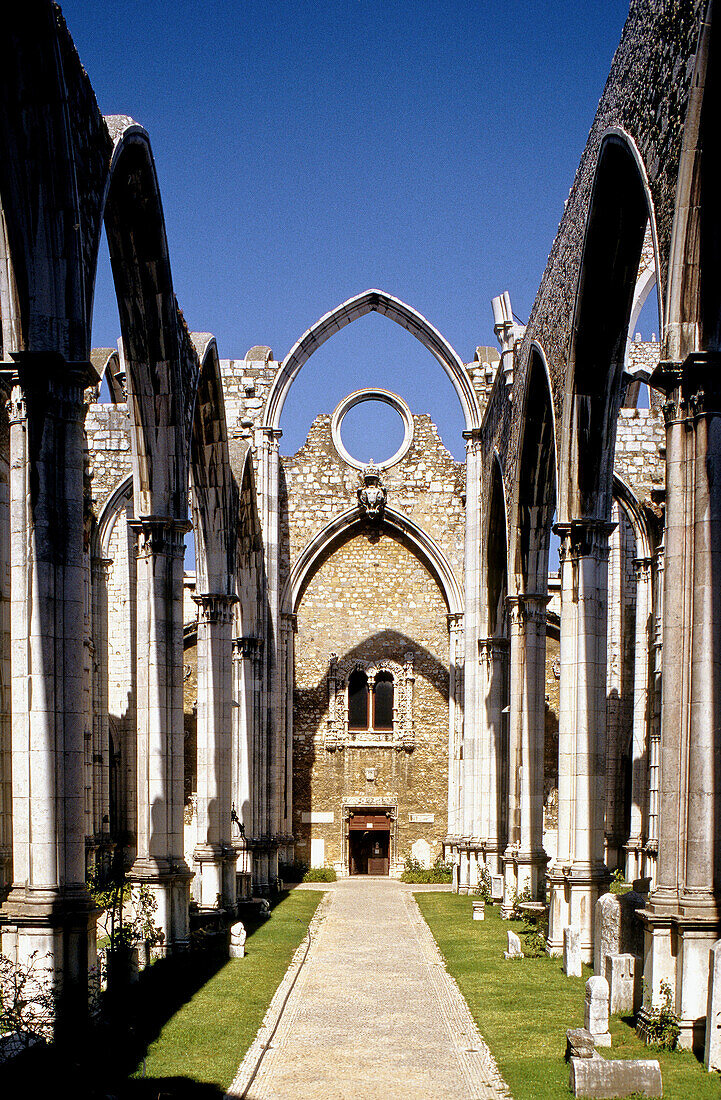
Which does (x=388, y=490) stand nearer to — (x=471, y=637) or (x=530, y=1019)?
(x=471, y=637)

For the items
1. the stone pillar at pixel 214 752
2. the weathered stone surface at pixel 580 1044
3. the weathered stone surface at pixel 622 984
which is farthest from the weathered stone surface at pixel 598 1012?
the stone pillar at pixel 214 752

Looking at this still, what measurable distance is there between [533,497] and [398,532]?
10.4 metres

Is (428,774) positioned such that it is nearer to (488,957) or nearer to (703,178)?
(488,957)

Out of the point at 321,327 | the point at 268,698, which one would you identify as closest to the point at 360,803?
the point at 268,698

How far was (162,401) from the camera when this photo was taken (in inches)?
527

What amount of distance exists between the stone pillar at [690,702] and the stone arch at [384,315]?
51.2 feet

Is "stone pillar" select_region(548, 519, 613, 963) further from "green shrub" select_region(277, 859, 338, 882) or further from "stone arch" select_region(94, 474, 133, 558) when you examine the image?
"green shrub" select_region(277, 859, 338, 882)

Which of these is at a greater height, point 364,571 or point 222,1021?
point 364,571

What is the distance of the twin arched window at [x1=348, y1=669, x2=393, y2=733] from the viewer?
28.0 m

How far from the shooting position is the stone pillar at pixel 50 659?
8242 millimetres

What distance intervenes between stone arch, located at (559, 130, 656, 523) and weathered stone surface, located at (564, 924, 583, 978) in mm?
4581

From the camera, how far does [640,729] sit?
2181 centimetres

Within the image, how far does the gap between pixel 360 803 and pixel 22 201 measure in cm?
2091

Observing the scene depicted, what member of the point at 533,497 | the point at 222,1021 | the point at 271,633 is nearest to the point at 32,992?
the point at 222,1021
